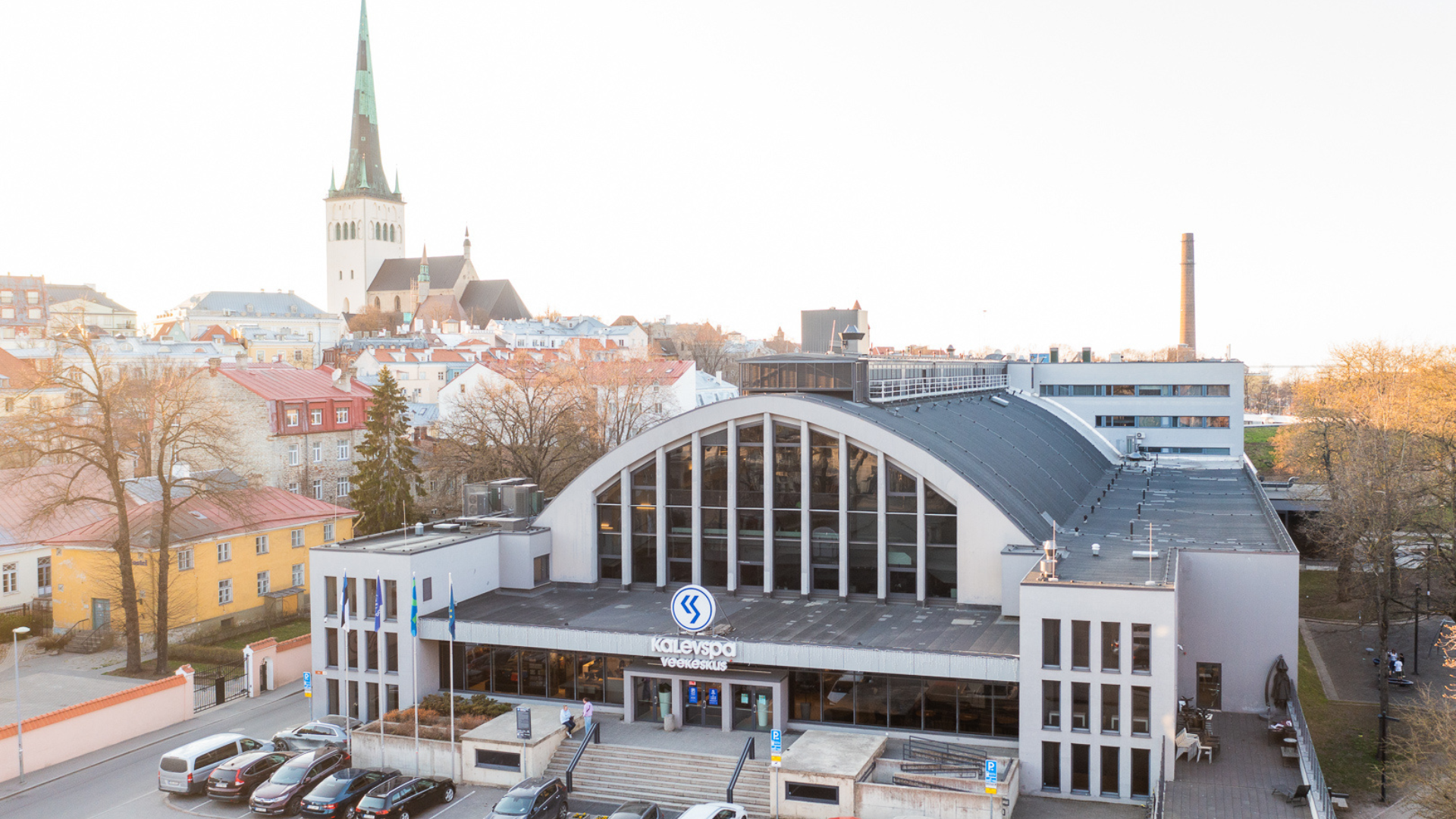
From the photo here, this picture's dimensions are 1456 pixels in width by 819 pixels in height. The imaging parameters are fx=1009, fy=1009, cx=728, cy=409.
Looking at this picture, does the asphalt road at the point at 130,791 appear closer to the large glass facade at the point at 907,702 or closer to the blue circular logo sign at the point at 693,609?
the blue circular logo sign at the point at 693,609

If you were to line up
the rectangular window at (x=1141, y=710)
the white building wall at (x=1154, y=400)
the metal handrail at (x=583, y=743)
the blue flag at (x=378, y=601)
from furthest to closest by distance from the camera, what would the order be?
the white building wall at (x=1154, y=400) < the blue flag at (x=378, y=601) < the metal handrail at (x=583, y=743) < the rectangular window at (x=1141, y=710)

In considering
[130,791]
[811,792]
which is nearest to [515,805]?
[811,792]

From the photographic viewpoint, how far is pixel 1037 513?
37250 mm

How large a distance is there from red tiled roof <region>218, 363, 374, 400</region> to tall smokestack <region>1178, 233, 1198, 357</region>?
86.4 metres

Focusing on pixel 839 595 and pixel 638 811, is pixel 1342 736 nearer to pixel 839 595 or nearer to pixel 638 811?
pixel 839 595

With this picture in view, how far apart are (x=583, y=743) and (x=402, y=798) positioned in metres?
5.26

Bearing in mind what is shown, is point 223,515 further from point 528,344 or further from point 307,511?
point 528,344

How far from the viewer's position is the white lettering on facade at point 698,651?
Answer: 30266 millimetres

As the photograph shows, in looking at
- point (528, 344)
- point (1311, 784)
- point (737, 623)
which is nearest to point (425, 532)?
point (737, 623)

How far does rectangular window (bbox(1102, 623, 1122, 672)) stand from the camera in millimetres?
27109

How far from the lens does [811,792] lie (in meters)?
26.5

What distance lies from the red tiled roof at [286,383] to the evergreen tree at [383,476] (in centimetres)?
566

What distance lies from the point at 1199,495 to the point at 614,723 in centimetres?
3372

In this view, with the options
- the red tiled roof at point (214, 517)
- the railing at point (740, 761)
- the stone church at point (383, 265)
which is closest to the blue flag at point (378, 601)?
the railing at point (740, 761)
